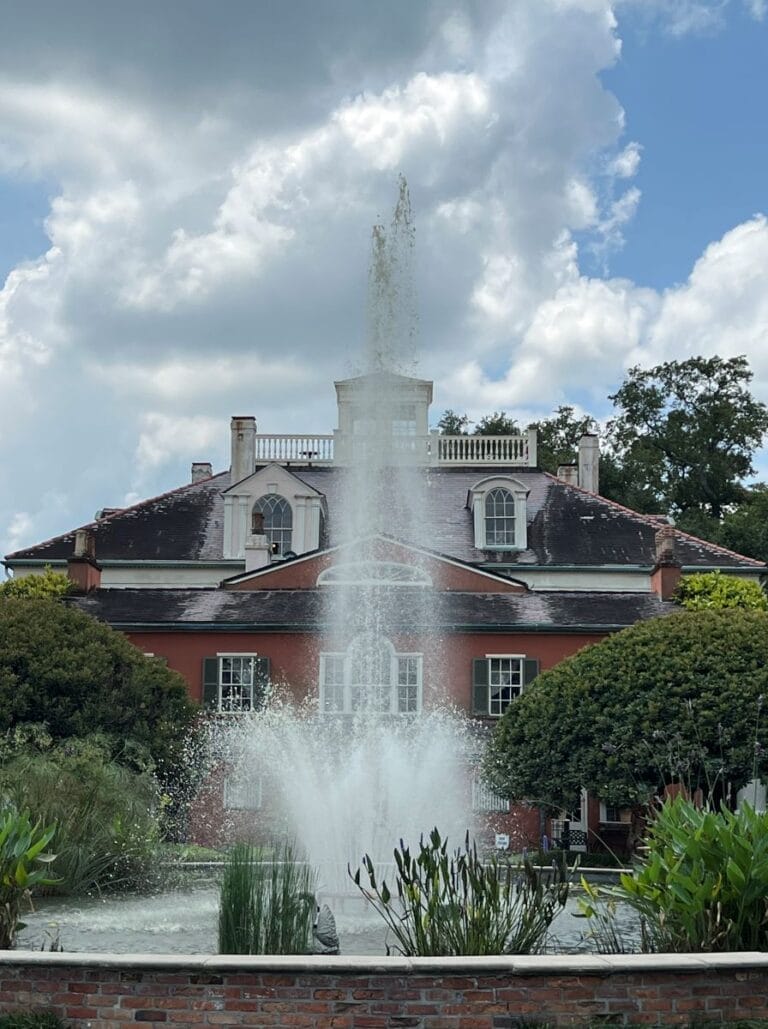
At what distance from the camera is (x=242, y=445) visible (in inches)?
1759

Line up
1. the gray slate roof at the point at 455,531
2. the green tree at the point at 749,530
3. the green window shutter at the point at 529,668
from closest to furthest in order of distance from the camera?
the green window shutter at the point at 529,668
the gray slate roof at the point at 455,531
the green tree at the point at 749,530

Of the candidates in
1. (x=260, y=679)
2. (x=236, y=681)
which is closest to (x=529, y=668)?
(x=260, y=679)

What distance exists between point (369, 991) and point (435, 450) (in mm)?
38674

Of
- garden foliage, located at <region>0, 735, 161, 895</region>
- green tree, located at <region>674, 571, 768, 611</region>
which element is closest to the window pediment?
green tree, located at <region>674, 571, 768, 611</region>

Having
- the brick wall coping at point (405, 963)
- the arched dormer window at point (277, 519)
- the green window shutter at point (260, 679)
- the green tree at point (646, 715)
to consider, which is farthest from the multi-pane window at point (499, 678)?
the brick wall coping at point (405, 963)

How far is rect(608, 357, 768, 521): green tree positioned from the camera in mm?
59062

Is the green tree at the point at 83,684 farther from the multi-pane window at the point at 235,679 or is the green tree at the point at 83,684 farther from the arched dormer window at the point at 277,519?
the arched dormer window at the point at 277,519

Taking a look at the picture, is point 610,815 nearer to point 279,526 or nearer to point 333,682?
point 333,682

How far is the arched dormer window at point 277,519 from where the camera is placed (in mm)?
41812

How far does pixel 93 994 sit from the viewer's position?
8078 mm

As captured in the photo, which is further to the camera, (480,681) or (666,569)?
(666,569)

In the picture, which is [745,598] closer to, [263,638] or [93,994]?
[263,638]

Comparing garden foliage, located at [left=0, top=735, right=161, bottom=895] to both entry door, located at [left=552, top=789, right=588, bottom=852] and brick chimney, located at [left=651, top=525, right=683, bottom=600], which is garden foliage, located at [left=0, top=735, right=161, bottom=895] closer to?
entry door, located at [left=552, top=789, right=588, bottom=852]

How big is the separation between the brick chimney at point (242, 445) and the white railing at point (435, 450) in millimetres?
549
